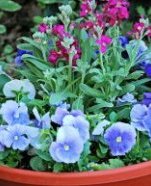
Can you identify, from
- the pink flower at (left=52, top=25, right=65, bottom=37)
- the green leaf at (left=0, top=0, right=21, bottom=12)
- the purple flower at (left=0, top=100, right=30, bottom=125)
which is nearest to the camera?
the purple flower at (left=0, top=100, right=30, bottom=125)

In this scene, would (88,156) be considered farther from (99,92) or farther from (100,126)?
(99,92)

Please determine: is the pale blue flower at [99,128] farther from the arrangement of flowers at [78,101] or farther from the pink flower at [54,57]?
the pink flower at [54,57]

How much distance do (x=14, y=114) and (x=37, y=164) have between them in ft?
0.44

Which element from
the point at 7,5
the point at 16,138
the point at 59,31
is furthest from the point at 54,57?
the point at 7,5

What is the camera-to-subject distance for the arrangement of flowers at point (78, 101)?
47.8 inches

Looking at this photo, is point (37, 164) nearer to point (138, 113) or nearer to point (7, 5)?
point (138, 113)

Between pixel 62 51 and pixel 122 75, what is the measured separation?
0.17 m

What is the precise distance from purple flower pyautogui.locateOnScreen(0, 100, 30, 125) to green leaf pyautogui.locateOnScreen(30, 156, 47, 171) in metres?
0.09

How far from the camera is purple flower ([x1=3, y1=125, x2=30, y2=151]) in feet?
4.00

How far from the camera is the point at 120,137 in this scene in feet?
4.01

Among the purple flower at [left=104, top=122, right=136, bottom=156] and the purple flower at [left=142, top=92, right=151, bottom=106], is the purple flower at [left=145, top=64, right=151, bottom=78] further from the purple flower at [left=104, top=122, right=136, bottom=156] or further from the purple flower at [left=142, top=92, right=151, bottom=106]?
the purple flower at [left=104, top=122, right=136, bottom=156]

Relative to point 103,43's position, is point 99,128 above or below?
below

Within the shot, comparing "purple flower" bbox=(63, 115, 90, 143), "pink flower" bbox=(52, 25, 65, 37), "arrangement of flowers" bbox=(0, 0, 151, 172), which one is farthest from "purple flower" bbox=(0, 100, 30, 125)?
"pink flower" bbox=(52, 25, 65, 37)

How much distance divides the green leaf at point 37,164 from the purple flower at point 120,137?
0.16m
